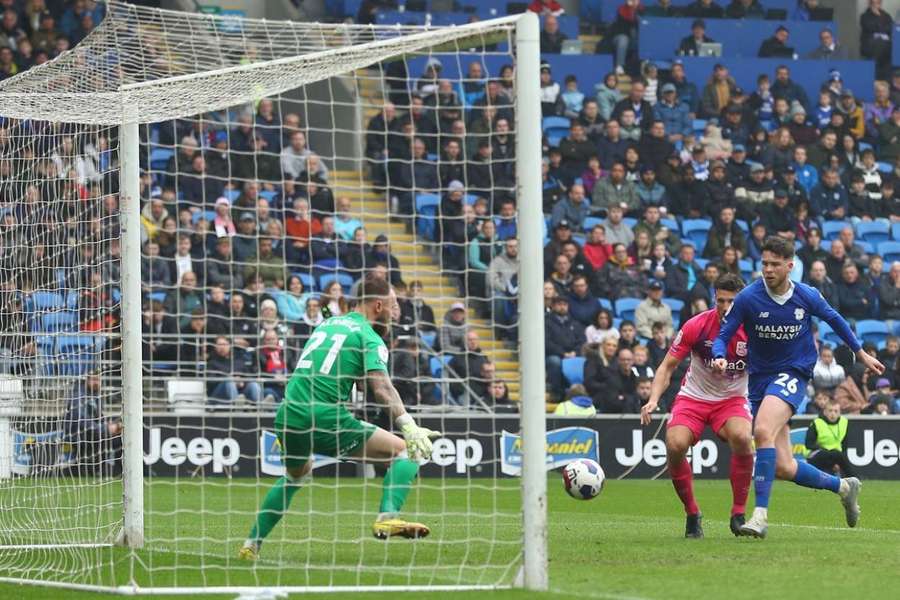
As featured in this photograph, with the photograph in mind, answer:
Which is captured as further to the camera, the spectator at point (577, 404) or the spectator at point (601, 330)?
the spectator at point (601, 330)

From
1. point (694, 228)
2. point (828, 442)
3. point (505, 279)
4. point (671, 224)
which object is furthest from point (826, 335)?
point (505, 279)

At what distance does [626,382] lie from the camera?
20.9 meters

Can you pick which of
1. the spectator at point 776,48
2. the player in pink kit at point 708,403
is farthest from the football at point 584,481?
the spectator at point 776,48

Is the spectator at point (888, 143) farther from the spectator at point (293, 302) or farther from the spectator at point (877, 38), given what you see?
the spectator at point (293, 302)

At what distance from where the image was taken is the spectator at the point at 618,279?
23.1 m

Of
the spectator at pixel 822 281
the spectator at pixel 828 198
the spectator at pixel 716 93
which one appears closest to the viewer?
the spectator at pixel 822 281

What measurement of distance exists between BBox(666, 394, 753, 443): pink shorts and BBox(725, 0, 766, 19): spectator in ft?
62.1

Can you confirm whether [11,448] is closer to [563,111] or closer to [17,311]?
[17,311]

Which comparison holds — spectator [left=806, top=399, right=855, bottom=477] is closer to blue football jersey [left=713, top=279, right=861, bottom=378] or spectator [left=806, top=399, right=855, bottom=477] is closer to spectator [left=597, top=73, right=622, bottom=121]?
blue football jersey [left=713, top=279, right=861, bottom=378]

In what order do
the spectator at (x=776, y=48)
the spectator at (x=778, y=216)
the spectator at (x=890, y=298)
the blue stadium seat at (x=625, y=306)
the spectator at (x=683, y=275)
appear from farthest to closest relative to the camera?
the spectator at (x=776, y=48)
the spectator at (x=778, y=216)
the spectator at (x=890, y=298)
the spectator at (x=683, y=275)
the blue stadium seat at (x=625, y=306)

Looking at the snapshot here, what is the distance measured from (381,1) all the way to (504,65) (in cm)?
227

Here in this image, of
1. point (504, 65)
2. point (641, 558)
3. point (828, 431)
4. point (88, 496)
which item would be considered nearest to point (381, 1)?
point (504, 65)

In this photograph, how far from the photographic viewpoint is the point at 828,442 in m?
18.8

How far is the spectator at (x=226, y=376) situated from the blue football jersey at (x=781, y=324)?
872 centimetres
